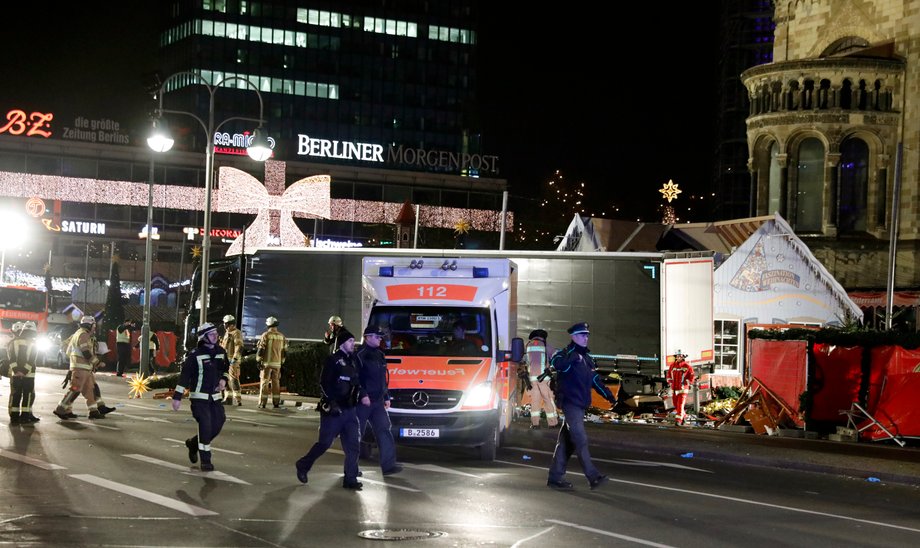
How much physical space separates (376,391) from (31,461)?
4571 mm

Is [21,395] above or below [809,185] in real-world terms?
below

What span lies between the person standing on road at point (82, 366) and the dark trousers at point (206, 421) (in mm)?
7104

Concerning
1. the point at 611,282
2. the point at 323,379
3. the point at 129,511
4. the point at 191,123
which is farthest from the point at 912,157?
the point at 191,123

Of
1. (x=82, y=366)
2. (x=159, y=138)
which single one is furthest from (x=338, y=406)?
(x=159, y=138)

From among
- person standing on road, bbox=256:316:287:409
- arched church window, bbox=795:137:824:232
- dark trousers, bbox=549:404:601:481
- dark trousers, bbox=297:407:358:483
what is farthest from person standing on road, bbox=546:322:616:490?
arched church window, bbox=795:137:824:232

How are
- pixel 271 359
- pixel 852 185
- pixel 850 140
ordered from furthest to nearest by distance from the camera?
pixel 852 185 < pixel 850 140 < pixel 271 359

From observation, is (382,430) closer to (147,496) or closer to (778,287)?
(147,496)

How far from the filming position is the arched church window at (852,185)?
44844mm

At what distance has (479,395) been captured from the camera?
17.2 meters

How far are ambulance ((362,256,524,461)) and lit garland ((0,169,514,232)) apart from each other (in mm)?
77437

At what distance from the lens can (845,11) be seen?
152 ft

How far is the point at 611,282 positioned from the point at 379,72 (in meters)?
121

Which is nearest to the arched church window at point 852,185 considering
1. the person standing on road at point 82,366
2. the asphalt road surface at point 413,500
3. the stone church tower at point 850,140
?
the stone church tower at point 850,140

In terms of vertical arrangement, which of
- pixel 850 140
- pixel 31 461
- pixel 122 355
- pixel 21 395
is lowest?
pixel 31 461
